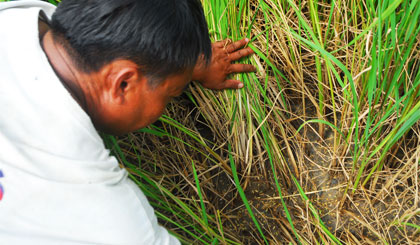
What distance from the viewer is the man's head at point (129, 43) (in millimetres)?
735

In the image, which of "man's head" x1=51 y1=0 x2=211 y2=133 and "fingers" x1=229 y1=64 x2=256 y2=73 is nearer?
"man's head" x1=51 y1=0 x2=211 y2=133

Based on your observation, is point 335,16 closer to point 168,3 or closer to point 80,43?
point 168,3

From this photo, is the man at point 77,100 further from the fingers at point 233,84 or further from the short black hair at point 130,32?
the fingers at point 233,84

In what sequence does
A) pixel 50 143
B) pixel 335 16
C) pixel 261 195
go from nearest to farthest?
pixel 50 143 → pixel 335 16 → pixel 261 195

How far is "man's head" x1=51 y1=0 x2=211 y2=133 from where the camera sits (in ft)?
2.41

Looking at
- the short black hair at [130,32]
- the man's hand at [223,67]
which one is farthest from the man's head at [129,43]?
the man's hand at [223,67]

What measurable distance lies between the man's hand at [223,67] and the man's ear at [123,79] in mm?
342

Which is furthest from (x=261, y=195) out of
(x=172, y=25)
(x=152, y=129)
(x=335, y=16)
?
(x=172, y=25)

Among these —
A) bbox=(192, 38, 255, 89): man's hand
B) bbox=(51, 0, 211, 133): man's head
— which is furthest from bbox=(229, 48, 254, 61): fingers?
bbox=(51, 0, 211, 133): man's head

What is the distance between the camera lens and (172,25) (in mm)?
750

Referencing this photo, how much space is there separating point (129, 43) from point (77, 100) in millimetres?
166

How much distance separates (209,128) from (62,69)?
0.64 meters

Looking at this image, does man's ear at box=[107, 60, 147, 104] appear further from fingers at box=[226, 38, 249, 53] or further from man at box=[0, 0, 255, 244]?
fingers at box=[226, 38, 249, 53]

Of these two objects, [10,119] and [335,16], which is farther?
[335,16]
